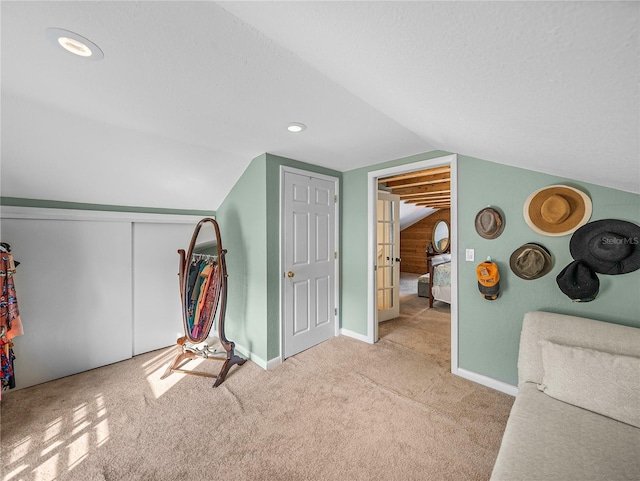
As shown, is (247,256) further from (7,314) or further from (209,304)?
(7,314)

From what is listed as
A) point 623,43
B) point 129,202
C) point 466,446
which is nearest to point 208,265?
point 129,202

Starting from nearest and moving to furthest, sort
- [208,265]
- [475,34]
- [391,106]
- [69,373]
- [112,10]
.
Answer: [475,34], [112,10], [391,106], [69,373], [208,265]

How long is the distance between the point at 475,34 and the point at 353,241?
2.71 meters

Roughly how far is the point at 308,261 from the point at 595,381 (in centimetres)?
231

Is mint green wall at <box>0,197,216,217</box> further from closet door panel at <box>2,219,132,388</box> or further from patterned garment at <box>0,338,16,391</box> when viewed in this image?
patterned garment at <box>0,338,16,391</box>

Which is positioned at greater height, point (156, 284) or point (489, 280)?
point (489, 280)

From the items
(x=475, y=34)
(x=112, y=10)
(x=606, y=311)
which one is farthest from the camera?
(x=606, y=311)

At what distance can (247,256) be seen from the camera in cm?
288

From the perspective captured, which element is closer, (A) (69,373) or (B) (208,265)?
(A) (69,373)

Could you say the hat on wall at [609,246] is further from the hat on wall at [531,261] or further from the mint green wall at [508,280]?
the hat on wall at [531,261]

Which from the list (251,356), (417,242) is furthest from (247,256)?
(417,242)

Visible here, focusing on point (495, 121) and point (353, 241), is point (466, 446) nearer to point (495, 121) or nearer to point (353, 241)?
point (495, 121)

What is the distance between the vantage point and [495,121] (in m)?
1.27

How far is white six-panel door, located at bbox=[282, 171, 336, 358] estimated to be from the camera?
9.35ft
